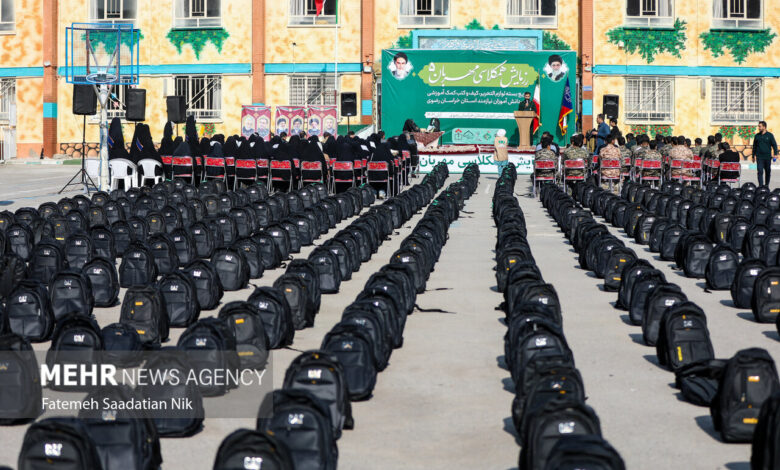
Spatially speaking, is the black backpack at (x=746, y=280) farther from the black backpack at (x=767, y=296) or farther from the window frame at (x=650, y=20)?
the window frame at (x=650, y=20)

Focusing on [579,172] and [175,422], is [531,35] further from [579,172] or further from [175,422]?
[175,422]

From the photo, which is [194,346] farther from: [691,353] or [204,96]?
[204,96]

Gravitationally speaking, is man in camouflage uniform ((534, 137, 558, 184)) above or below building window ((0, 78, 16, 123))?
below

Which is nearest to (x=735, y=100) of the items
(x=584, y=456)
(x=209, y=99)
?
(x=209, y=99)

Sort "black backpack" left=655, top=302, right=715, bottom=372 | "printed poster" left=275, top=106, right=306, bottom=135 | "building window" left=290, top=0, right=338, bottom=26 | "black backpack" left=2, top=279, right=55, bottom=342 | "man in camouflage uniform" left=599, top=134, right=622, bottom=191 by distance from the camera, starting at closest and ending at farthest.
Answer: "black backpack" left=655, top=302, right=715, bottom=372 < "black backpack" left=2, top=279, right=55, bottom=342 < "man in camouflage uniform" left=599, top=134, right=622, bottom=191 < "printed poster" left=275, top=106, right=306, bottom=135 < "building window" left=290, top=0, right=338, bottom=26

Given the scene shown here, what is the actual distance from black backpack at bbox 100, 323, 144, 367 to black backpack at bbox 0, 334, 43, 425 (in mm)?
985

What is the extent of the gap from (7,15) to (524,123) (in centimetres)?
2530

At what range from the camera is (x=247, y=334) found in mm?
9406

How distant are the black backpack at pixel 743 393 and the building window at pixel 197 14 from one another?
140ft

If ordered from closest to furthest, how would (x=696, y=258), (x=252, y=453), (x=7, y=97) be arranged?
Result: (x=252, y=453) < (x=696, y=258) < (x=7, y=97)

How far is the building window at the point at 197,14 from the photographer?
1895 inches

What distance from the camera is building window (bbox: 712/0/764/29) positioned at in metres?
46.7

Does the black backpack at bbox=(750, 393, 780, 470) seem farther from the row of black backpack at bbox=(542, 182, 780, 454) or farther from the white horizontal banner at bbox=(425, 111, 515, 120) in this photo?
the white horizontal banner at bbox=(425, 111, 515, 120)

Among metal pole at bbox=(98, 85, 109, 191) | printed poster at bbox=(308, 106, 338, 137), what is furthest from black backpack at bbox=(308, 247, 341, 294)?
printed poster at bbox=(308, 106, 338, 137)
